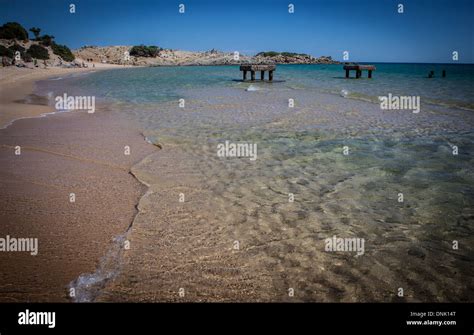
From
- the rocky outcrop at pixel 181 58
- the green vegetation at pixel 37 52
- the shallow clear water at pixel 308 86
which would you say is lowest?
the shallow clear water at pixel 308 86

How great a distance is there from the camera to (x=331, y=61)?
139750 mm

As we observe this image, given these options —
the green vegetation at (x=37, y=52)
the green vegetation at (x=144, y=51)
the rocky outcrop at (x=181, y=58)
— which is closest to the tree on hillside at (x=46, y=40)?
the green vegetation at (x=37, y=52)

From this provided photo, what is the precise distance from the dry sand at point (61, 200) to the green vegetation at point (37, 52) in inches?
2331

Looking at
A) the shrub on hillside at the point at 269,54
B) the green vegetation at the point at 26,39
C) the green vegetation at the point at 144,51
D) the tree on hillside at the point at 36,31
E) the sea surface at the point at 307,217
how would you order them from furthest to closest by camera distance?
the shrub on hillside at the point at 269,54 → the green vegetation at the point at 144,51 → the tree on hillside at the point at 36,31 → the green vegetation at the point at 26,39 → the sea surface at the point at 307,217

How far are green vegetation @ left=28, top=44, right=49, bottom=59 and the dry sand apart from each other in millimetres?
59212

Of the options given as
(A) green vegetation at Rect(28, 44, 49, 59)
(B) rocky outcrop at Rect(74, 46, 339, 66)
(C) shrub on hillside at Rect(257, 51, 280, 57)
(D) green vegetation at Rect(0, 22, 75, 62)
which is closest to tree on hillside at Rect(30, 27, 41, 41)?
Result: (D) green vegetation at Rect(0, 22, 75, 62)

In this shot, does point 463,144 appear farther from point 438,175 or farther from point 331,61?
point 331,61

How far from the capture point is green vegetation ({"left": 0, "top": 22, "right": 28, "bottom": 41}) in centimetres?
5436

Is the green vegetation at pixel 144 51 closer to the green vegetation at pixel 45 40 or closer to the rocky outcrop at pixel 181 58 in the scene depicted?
the rocky outcrop at pixel 181 58

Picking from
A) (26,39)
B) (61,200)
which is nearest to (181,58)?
(26,39)

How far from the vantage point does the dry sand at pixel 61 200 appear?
302 centimetres

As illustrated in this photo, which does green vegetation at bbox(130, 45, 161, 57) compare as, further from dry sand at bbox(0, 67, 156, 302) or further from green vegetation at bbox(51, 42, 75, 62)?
dry sand at bbox(0, 67, 156, 302)
